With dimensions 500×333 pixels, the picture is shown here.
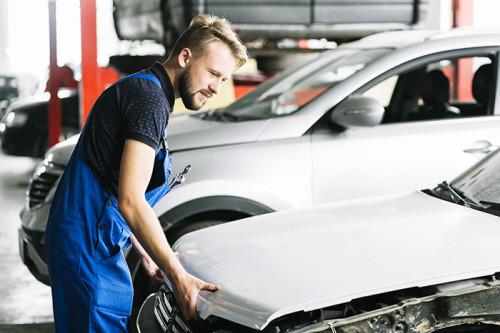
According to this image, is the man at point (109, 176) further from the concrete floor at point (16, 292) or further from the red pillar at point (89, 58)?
the red pillar at point (89, 58)

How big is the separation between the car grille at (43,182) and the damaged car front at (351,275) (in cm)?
164

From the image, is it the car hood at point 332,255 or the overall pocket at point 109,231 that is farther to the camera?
the overall pocket at point 109,231

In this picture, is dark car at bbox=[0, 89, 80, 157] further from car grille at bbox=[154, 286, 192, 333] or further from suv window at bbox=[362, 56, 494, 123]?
car grille at bbox=[154, 286, 192, 333]

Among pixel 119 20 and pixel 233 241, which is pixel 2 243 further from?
pixel 233 241

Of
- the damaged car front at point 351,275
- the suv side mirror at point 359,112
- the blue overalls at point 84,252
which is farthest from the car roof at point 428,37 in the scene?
the blue overalls at point 84,252

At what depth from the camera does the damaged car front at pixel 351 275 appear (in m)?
1.99

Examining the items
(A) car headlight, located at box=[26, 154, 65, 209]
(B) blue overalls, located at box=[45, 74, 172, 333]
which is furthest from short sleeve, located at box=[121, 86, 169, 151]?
A: (A) car headlight, located at box=[26, 154, 65, 209]

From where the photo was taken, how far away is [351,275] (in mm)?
2074

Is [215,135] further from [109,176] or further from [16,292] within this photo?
[16,292]

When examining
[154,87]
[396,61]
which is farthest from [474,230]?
[396,61]

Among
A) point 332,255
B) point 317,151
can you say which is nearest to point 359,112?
point 317,151

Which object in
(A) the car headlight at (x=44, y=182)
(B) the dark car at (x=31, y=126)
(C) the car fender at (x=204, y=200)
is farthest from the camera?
(B) the dark car at (x=31, y=126)

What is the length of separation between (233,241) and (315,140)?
57.5 inches

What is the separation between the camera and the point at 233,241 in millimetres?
2564
